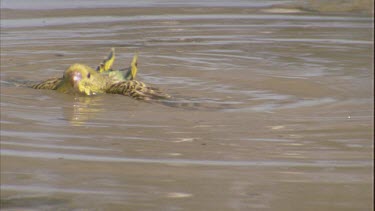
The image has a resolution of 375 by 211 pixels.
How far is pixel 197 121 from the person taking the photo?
5891 mm

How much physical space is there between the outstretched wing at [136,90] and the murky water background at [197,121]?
0.07 m

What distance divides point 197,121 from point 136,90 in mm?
772

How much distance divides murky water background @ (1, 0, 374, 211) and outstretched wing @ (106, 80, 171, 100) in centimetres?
7

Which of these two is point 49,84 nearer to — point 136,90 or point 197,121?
point 136,90

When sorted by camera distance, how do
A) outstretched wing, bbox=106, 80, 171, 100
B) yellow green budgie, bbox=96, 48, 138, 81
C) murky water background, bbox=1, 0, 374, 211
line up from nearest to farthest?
1. murky water background, bbox=1, 0, 374, 211
2. outstretched wing, bbox=106, 80, 171, 100
3. yellow green budgie, bbox=96, 48, 138, 81

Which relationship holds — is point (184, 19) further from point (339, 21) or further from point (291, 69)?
A: point (291, 69)

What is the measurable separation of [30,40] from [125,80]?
286 cm

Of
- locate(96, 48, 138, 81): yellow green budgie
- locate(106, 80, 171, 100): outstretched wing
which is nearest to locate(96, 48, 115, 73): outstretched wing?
locate(96, 48, 138, 81): yellow green budgie

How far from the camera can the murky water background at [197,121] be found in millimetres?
4320

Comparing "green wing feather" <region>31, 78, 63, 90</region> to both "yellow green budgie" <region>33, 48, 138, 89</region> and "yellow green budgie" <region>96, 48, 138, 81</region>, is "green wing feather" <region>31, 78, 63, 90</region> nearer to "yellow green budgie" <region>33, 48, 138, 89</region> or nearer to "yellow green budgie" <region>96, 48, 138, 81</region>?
"yellow green budgie" <region>33, 48, 138, 89</region>

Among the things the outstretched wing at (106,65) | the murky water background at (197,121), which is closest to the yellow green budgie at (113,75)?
the outstretched wing at (106,65)

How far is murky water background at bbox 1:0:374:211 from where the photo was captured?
4320 mm

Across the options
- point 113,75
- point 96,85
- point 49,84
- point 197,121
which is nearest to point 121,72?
point 113,75

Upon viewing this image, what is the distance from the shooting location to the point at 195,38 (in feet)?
32.2
